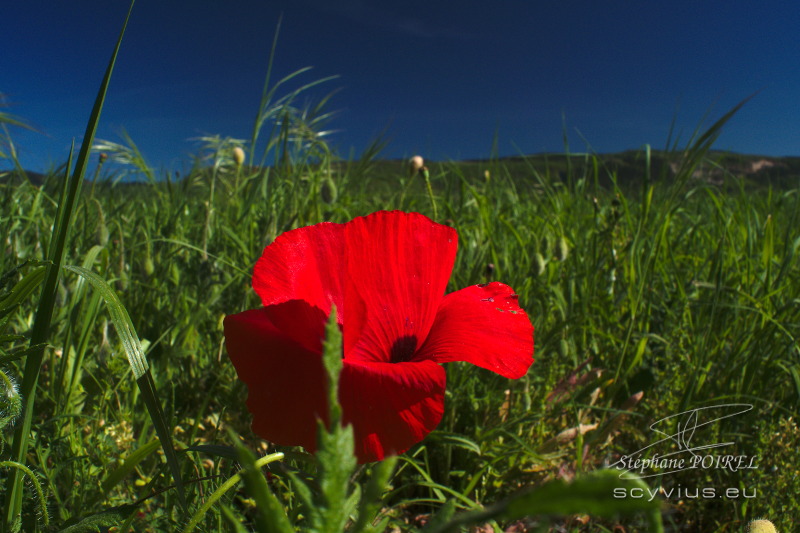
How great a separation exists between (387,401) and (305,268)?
0.72 ft

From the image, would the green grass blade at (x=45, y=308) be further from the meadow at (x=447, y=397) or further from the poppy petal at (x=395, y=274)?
the poppy petal at (x=395, y=274)

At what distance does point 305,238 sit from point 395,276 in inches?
5.1

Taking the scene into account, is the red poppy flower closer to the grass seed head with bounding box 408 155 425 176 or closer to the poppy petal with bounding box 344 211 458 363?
the poppy petal with bounding box 344 211 458 363

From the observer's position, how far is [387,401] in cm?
59

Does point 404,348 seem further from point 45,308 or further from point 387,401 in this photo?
point 45,308

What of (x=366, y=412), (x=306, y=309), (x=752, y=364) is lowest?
(x=752, y=364)

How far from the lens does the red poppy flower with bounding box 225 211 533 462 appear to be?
1.92 ft

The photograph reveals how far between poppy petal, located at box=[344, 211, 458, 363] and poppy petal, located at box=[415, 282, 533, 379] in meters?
0.03

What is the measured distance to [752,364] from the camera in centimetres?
150

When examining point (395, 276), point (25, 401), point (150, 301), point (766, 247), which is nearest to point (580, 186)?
point (766, 247)

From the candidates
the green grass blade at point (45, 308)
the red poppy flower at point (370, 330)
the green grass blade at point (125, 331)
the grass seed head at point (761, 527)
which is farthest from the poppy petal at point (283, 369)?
the grass seed head at point (761, 527)

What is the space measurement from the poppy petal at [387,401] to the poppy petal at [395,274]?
0.09 meters

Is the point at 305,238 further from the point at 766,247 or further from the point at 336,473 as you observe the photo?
the point at 766,247

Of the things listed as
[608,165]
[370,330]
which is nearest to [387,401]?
[370,330]
